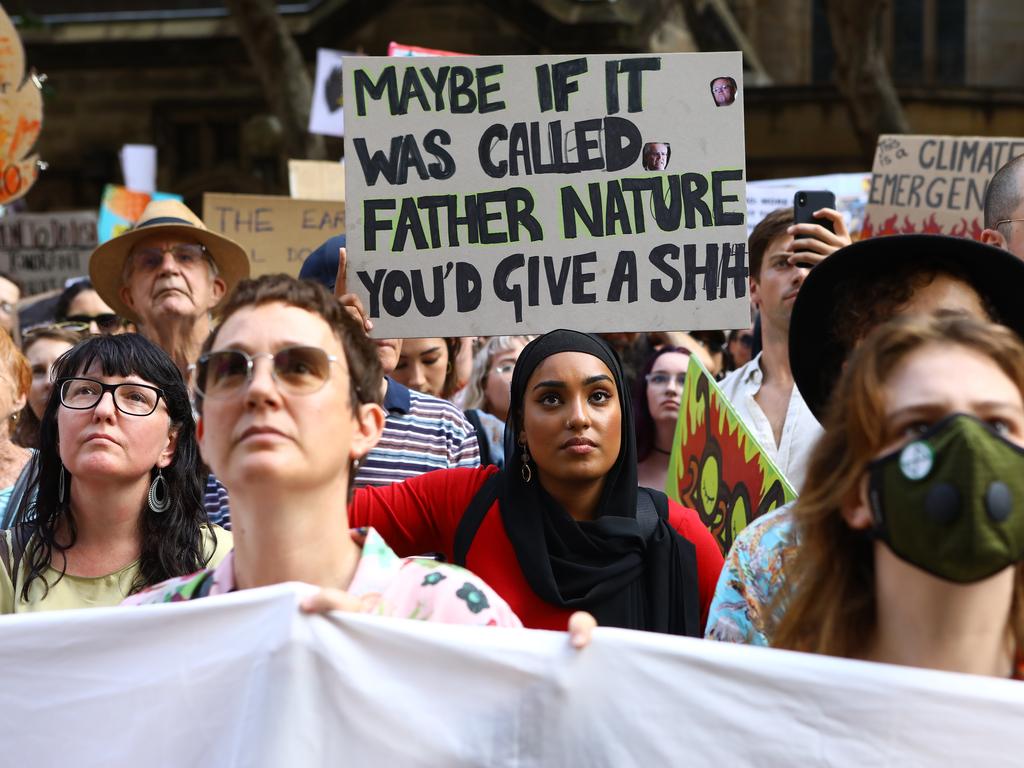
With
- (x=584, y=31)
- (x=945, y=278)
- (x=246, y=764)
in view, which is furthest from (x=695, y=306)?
(x=584, y=31)

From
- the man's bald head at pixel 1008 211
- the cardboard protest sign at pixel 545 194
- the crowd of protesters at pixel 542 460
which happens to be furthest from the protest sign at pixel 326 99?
the man's bald head at pixel 1008 211

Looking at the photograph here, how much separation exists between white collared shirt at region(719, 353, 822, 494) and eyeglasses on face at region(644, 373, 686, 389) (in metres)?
0.84

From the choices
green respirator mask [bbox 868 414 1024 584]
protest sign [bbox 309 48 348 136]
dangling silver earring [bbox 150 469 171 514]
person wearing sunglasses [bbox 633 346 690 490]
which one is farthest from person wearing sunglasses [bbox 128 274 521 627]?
protest sign [bbox 309 48 348 136]

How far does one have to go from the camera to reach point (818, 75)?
1936 cm

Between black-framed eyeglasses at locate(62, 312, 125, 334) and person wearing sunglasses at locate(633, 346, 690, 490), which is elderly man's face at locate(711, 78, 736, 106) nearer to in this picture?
person wearing sunglasses at locate(633, 346, 690, 490)

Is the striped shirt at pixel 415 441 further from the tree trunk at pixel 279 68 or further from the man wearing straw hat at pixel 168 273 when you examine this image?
the tree trunk at pixel 279 68

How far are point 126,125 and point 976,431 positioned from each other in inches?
661

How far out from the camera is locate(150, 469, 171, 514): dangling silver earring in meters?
3.46

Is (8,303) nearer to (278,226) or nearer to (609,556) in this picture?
(278,226)

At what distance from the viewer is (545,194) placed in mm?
4055

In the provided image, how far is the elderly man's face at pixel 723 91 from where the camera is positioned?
4012 mm

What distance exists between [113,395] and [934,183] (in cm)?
464

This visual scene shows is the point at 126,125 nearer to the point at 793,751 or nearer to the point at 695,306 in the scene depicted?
the point at 695,306

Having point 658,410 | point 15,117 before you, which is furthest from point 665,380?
point 15,117
